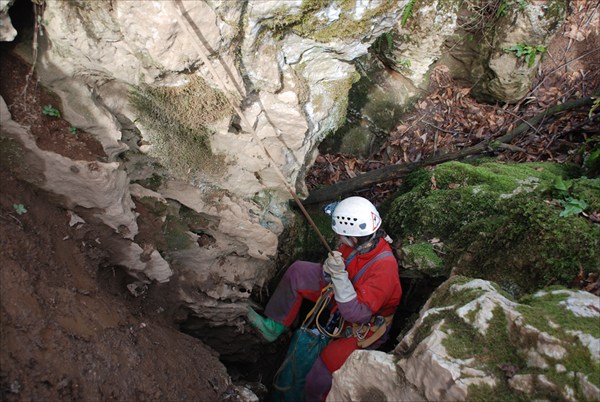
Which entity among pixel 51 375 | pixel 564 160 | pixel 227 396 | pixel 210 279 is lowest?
pixel 564 160

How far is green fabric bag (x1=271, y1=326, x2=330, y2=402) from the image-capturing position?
5.52m

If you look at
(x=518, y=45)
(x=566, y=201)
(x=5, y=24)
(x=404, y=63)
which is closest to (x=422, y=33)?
(x=404, y=63)

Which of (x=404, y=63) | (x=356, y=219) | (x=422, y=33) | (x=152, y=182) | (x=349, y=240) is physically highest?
(x=152, y=182)

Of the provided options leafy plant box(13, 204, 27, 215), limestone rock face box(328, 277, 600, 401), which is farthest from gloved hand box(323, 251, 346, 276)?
leafy plant box(13, 204, 27, 215)

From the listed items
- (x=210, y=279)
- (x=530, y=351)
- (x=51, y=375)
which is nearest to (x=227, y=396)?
(x=210, y=279)

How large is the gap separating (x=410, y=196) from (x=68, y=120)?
388cm

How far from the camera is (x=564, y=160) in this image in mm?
6426

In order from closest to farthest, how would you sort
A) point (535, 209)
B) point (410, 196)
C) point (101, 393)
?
point (101, 393), point (535, 209), point (410, 196)

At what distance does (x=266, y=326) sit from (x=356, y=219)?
6.09 feet

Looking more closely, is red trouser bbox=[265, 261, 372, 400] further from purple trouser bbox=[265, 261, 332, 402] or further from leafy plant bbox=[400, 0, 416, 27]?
leafy plant bbox=[400, 0, 416, 27]

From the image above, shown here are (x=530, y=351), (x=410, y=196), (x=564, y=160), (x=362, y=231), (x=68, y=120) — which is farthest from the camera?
(x=564, y=160)

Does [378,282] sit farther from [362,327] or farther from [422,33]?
[422,33]

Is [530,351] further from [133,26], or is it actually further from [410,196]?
[133,26]

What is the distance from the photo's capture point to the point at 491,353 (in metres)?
3.03
